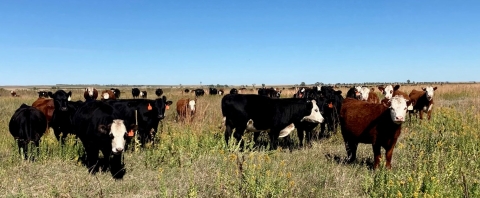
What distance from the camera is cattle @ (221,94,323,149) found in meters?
9.11

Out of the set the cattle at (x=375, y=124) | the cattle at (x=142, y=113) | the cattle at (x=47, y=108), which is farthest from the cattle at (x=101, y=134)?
the cattle at (x=375, y=124)

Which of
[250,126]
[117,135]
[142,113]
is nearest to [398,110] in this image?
[250,126]

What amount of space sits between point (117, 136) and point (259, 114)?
4047 mm

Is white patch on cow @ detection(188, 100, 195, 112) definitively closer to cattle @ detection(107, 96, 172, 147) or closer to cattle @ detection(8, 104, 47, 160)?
cattle @ detection(107, 96, 172, 147)

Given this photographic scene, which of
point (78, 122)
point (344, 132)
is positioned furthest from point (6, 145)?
point (344, 132)

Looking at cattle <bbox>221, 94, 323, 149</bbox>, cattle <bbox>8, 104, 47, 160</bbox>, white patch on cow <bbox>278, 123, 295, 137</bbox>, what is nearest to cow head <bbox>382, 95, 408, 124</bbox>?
cattle <bbox>221, 94, 323, 149</bbox>

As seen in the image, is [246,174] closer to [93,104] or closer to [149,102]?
[93,104]

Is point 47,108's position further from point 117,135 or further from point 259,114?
point 259,114

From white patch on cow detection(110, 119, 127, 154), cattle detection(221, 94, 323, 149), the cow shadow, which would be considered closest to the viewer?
white patch on cow detection(110, 119, 127, 154)

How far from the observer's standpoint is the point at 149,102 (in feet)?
34.4

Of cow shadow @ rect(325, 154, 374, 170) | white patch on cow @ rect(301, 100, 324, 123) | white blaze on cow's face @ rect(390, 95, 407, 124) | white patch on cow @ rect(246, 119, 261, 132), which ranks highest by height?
white blaze on cow's face @ rect(390, 95, 407, 124)

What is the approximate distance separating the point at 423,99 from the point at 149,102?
454 inches

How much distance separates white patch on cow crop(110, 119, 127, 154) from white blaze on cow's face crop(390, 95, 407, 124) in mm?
4588

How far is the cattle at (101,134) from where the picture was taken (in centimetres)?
599
